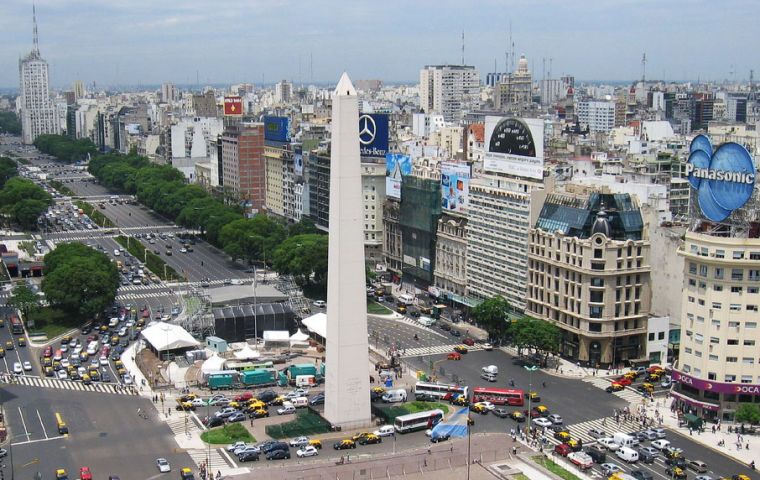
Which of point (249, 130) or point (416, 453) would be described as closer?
point (416, 453)

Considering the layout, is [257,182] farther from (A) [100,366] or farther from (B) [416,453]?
(B) [416,453]

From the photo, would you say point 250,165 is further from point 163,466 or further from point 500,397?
point 163,466

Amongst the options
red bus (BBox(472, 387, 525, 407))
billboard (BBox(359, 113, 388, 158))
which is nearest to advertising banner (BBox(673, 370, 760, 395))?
red bus (BBox(472, 387, 525, 407))

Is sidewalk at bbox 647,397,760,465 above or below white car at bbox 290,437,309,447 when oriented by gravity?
below

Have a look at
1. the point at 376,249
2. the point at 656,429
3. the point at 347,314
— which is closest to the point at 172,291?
the point at 376,249

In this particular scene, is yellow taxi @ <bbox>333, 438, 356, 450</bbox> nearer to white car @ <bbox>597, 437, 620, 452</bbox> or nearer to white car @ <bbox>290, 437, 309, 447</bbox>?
white car @ <bbox>290, 437, 309, 447</bbox>

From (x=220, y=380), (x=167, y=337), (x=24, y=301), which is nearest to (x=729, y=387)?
(x=220, y=380)

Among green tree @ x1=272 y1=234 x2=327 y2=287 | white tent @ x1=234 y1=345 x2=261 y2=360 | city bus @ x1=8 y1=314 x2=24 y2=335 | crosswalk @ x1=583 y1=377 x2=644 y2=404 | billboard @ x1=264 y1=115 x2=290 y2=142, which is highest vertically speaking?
billboard @ x1=264 y1=115 x2=290 y2=142

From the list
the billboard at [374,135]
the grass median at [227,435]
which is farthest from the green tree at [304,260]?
the grass median at [227,435]
